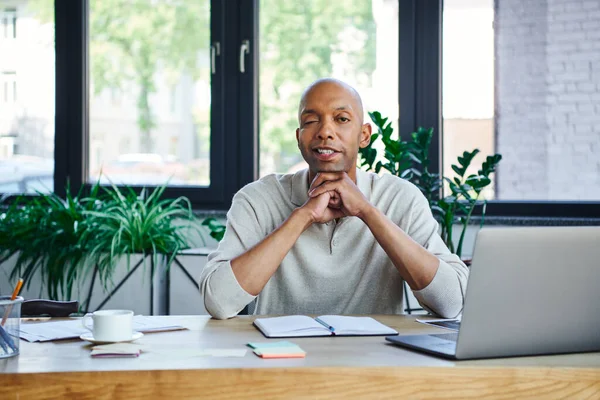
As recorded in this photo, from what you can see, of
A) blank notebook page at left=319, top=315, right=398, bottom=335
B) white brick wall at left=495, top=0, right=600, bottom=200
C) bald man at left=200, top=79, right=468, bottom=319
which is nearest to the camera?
blank notebook page at left=319, top=315, right=398, bottom=335

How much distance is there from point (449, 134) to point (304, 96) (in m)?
1.68

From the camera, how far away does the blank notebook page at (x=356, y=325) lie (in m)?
1.60

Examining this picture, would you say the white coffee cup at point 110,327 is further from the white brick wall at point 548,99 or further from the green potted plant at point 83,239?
the white brick wall at point 548,99

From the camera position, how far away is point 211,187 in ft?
13.1

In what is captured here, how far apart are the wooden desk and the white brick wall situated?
226 cm

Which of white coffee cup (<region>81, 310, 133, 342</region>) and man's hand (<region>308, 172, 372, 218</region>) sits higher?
man's hand (<region>308, 172, 372, 218</region>)

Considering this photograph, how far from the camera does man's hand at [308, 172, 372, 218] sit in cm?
198

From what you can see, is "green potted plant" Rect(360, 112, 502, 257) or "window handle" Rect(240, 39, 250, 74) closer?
"green potted plant" Rect(360, 112, 502, 257)

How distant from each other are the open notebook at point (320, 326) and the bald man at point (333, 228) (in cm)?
24

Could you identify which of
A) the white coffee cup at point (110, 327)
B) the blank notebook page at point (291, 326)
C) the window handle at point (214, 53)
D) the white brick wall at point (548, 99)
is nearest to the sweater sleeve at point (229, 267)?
the blank notebook page at point (291, 326)

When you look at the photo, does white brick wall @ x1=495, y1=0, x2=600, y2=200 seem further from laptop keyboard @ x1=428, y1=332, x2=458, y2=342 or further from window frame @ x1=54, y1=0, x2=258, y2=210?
laptop keyboard @ x1=428, y1=332, x2=458, y2=342

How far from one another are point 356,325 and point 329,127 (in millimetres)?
667

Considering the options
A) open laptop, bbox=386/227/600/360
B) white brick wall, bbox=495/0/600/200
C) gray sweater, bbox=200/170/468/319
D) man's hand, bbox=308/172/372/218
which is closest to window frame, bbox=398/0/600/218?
white brick wall, bbox=495/0/600/200

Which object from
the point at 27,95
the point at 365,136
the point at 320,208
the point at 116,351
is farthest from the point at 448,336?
the point at 27,95
